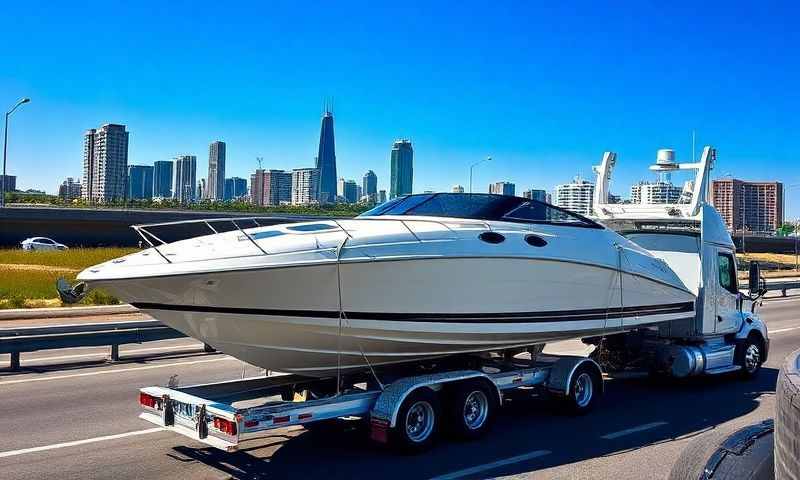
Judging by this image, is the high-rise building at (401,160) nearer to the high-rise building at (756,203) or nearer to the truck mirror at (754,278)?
the truck mirror at (754,278)

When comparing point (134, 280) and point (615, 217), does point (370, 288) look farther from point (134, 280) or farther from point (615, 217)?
point (615, 217)

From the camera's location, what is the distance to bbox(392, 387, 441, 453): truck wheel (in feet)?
23.1

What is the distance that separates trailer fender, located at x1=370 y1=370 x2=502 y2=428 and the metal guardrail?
4888mm

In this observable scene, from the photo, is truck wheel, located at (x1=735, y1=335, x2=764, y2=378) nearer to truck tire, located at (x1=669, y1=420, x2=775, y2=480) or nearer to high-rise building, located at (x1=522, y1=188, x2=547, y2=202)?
high-rise building, located at (x1=522, y1=188, x2=547, y2=202)

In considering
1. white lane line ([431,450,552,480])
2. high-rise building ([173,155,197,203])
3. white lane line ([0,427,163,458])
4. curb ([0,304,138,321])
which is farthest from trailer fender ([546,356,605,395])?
high-rise building ([173,155,197,203])

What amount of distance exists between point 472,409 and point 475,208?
7.55 feet

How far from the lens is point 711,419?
29.9 ft

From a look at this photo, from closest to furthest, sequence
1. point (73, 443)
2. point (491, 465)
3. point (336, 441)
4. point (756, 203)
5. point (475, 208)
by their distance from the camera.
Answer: point (491, 465) → point (73, 443) → point (336, 441) → point (475, 208) → point (756, 203)

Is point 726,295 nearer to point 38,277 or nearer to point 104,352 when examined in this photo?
point 104,352

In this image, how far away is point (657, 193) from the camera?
1352 cm

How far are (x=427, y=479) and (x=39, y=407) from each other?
17.3 feet

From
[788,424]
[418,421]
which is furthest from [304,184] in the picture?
[788,424]

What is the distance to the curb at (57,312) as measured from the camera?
748 inches

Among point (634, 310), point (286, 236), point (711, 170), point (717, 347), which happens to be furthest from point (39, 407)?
point (711, 170)
